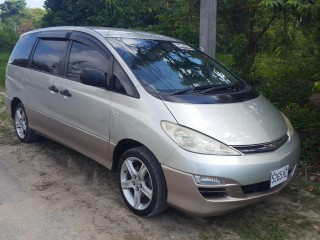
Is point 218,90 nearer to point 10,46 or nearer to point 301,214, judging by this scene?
point 301,214

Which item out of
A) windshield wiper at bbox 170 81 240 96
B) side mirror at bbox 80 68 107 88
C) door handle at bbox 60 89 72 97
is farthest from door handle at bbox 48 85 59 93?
windshield wiper at bbox 170 81 240 96

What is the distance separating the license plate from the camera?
325 cm

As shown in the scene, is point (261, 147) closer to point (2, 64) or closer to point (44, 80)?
point (44, 80)

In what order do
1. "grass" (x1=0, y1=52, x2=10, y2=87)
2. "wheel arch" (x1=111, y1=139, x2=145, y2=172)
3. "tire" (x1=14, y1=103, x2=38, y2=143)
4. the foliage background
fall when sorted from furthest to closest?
"grass" (x1=0, y1=52, x2=10, y2=87) < "tire" (x1=14, y1=103, x2=38, y2=143) < the foliage background < "wheel arch" (x1=111, y1=139, x2=145, y2=172)

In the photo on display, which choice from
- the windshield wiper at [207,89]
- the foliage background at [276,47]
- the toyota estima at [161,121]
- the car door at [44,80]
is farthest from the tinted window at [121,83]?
the foliage background at [276,47]

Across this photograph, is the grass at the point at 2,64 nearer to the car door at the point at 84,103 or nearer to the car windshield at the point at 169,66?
the car door at the point at 84,103

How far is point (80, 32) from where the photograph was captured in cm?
447

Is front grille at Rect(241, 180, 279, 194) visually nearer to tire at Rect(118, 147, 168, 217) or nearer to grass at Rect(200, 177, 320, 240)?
grass at Rect(200, 177, 320, 240)

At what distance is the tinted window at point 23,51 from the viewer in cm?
539

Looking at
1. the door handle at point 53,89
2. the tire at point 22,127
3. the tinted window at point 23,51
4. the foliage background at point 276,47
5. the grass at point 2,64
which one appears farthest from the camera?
the grass at point 2,64

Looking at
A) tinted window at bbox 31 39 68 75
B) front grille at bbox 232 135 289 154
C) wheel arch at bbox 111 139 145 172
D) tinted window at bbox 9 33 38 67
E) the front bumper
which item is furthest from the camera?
tinted window at bbox 9 33 38 67

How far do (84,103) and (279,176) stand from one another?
2086 millimetres

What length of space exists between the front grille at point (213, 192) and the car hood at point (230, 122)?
0.39 m

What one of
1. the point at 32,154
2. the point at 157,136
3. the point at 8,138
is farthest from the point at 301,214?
the point at 8,138
